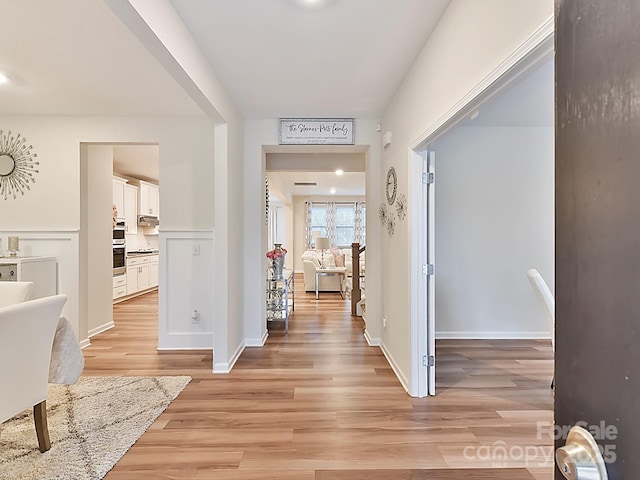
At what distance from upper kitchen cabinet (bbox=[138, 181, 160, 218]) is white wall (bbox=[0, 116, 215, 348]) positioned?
10.8 feet

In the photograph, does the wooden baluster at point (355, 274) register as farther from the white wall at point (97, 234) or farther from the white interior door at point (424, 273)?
the white wall at point (97, 234)

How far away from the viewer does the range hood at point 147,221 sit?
7.23m

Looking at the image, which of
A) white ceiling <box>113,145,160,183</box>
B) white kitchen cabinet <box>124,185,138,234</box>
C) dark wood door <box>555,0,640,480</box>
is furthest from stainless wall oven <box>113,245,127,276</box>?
dark wood door <box>555,0,640,480</box>

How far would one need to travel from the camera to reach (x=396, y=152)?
325 cm

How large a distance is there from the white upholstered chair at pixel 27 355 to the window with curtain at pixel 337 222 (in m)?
9.60

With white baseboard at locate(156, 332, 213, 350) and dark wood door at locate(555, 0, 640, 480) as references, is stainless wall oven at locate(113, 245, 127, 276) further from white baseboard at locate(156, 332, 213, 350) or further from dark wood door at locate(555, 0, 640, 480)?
dark wood door at locate(555, 0, 640, 480)

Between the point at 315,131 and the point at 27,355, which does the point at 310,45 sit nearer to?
the point at 315,131

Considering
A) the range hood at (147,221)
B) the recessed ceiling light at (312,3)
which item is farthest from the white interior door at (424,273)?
the range hood at (147,221)

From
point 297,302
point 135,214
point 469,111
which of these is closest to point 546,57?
point 469,111

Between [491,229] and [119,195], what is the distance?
625 cm

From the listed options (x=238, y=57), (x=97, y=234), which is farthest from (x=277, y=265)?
(x=238, y=57)

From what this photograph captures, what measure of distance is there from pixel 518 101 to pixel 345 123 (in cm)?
169

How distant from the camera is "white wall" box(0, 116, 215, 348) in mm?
3783

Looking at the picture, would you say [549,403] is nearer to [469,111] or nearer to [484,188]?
[469,111]
